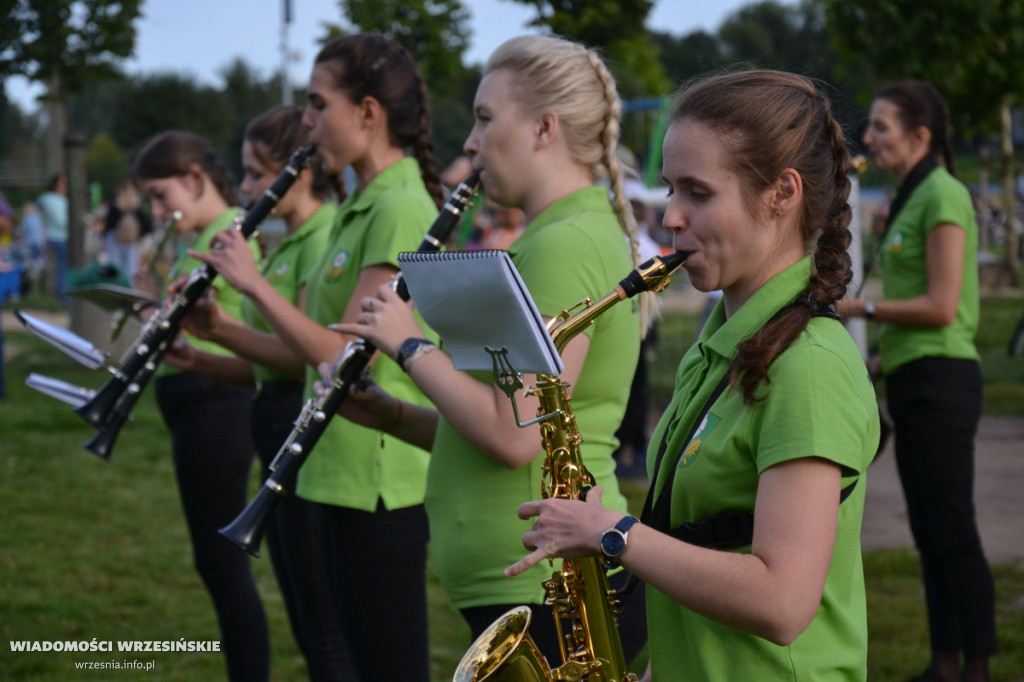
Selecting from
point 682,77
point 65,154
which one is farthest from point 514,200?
point 65,154

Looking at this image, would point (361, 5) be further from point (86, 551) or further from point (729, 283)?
point (729, 283)

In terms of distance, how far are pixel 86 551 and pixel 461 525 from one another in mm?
4541

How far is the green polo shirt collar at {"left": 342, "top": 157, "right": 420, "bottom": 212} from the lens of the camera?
3.17m

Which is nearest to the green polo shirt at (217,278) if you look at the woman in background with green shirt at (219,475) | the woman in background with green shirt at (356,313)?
the woman in background with green shirt at (219,475)

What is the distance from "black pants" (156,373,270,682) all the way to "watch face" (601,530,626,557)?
8.26ft

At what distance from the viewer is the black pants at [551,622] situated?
2.37m

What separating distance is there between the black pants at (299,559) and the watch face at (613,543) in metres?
1.90

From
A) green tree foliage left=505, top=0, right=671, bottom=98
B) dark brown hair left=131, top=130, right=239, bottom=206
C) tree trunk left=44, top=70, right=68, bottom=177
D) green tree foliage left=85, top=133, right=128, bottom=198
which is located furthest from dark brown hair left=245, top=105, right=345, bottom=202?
green tree foliage left=85, top=133, right=128, bottom=198

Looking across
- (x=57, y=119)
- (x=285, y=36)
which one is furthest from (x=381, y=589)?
(x=285, y=36)

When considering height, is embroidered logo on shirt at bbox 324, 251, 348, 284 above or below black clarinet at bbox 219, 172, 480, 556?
above

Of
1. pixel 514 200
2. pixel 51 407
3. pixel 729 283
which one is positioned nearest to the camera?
pixel 729 283

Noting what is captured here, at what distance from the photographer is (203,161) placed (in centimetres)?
467

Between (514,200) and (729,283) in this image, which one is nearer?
(729,283)

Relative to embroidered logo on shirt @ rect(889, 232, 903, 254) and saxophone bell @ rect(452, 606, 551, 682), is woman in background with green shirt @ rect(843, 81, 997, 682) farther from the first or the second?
saxophone bell @ rect(452, 606, 551, 682)
